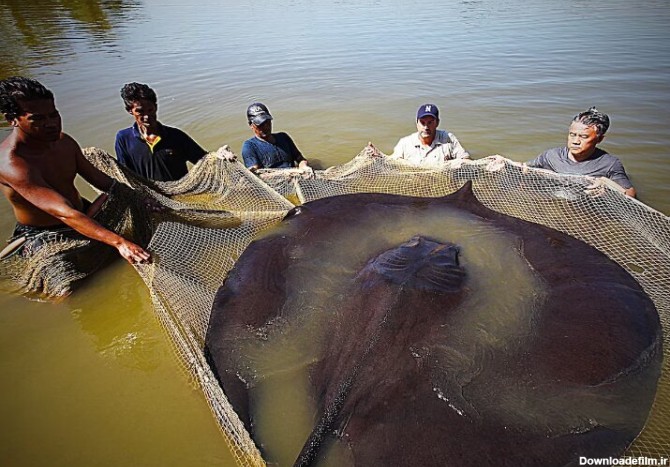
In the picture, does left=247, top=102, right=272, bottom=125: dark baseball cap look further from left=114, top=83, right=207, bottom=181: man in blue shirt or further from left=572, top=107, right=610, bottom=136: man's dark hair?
left=572, top=107, right=610, bottom=136: man's dark hair

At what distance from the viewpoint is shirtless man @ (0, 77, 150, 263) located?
9.87ft

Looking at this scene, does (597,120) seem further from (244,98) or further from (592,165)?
(244,98)

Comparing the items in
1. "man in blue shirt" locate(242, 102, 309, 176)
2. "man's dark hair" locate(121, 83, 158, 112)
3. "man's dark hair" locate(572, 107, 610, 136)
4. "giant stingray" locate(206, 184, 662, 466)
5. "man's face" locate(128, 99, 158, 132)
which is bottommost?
"man in blue shirt" locate(242, 102, 309, 176)

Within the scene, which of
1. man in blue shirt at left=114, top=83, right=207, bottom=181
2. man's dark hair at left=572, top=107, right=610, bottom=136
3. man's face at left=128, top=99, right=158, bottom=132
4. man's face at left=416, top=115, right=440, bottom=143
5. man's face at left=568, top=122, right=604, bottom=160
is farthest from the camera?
man's face at left=416, top=115, right=440, bottom=143

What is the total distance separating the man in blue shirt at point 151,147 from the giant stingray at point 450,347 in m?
2.71

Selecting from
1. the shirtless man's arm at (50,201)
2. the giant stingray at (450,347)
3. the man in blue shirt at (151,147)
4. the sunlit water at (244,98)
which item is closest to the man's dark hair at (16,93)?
the shirtless man's arm at (50,201)

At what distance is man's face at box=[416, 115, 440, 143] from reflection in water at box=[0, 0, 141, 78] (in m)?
12.2

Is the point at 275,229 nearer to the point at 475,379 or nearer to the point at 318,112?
the point at 475,379

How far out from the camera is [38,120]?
3.09 m

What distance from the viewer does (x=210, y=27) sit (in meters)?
20.3

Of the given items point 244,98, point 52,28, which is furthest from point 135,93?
point 52,28

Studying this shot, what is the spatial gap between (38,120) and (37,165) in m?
0.40

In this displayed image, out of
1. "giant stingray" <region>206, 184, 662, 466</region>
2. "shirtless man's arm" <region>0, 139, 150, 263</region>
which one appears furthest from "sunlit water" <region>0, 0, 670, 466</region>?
"giant stingray" <region>206, 184, 662, 466</region>

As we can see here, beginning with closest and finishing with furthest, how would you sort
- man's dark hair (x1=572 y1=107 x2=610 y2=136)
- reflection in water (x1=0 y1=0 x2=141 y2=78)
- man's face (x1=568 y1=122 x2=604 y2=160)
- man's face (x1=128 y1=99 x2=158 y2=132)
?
man's dark hair (x1=572 y1=107 x2=610 y2=136)
man's face (x1=568 y1=122 x2=604 y2=160)
man's face (x1=128 y1=99 x2=158 y2=132)
reflection in water (x1=0 y1=0 x2=141 y2=78)
